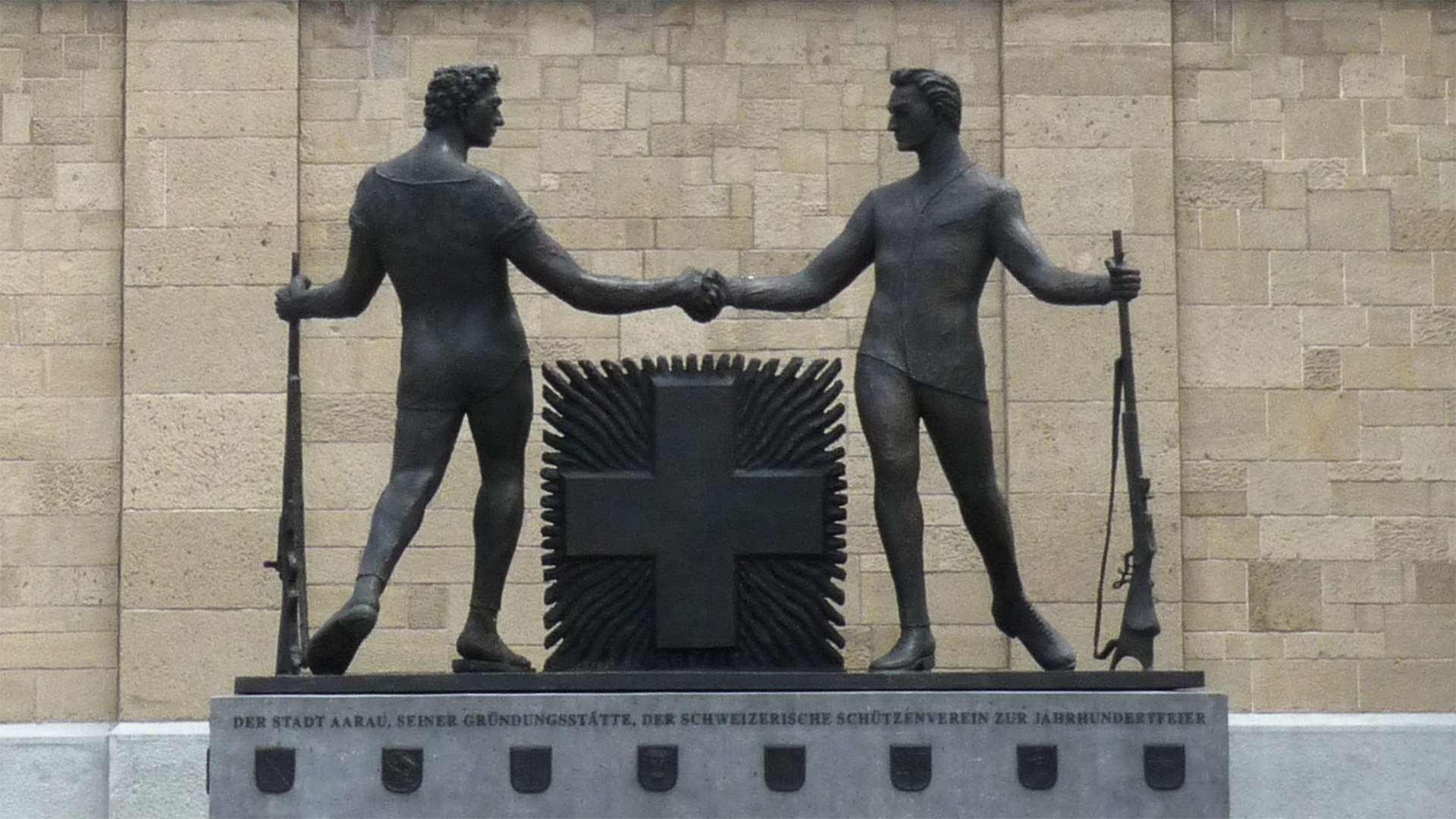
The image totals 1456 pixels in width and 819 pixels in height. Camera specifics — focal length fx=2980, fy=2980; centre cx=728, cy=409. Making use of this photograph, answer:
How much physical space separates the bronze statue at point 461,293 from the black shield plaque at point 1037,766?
1825 mm

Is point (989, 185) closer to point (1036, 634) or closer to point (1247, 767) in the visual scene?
point (1036, 634)

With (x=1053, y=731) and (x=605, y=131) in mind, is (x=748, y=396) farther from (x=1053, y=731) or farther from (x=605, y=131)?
(x=605, y=131)

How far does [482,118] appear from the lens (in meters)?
10.1

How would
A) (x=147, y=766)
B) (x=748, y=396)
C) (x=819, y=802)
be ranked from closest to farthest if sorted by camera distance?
(x=819, y=802) → (x=748, y=396) → (x=147, y=766)

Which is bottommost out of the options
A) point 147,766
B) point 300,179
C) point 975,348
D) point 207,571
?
point 147,766

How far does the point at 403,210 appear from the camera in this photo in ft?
32.6

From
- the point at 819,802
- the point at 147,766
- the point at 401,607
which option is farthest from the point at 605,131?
the point at 819,802

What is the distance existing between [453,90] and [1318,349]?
5.16m

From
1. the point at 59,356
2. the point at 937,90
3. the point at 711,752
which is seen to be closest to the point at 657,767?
the point at 711,752

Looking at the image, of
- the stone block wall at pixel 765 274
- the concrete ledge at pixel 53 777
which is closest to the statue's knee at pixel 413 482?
the stone block wall at pixel 765 274

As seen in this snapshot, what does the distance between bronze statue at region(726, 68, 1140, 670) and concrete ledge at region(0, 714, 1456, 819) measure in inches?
133

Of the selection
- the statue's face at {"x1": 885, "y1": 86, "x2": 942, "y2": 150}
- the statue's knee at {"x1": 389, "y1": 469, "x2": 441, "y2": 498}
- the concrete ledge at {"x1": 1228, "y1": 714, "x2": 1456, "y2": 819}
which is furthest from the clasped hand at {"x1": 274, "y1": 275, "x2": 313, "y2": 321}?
the concrete ledge at {"x1": 1228, "y1": 714, "x2": 1456, "y2": 819}

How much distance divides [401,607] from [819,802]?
4334mm

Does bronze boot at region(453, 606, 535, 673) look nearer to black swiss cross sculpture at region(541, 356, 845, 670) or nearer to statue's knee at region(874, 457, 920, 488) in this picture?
black swiss cross sculpture at region(541, 356, 845, 670)
